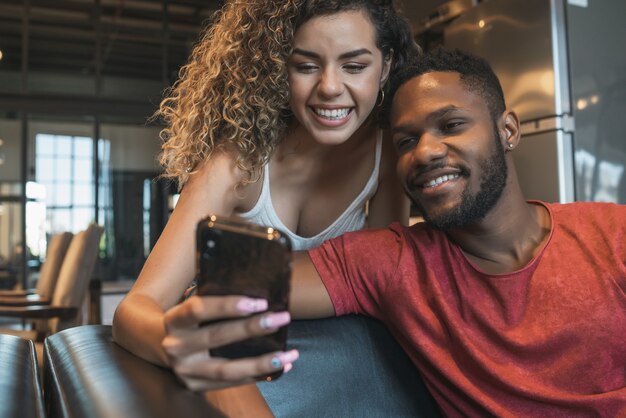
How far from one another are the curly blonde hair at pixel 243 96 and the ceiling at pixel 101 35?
5710mm

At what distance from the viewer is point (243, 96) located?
142cm

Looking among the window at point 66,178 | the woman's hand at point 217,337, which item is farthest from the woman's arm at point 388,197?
the window at point 66,178

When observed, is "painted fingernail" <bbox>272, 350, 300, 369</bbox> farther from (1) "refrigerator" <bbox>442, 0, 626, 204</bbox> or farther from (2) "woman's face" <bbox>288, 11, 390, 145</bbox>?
(1) "refrigerator" <bbox>442, 0, 626, 204</bbox>

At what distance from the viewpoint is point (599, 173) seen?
2975mm

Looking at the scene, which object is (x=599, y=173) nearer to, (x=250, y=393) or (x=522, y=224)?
(x=522, y=224)

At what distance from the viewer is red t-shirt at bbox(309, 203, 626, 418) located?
1.08m

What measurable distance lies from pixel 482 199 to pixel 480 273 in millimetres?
137

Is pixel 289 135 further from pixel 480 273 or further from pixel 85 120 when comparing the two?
pixel 85 120

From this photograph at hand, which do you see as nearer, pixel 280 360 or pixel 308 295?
pixel 280 360

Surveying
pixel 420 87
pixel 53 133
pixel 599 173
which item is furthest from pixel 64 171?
pixel 420 87

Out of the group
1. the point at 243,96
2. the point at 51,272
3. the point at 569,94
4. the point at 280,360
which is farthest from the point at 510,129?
the point at 51,272

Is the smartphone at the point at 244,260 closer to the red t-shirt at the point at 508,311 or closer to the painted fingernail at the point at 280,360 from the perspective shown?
the painted fingernail at the point at 280,360

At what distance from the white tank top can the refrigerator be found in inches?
61.4

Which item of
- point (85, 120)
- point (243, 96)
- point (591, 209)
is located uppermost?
point (85, 120)
